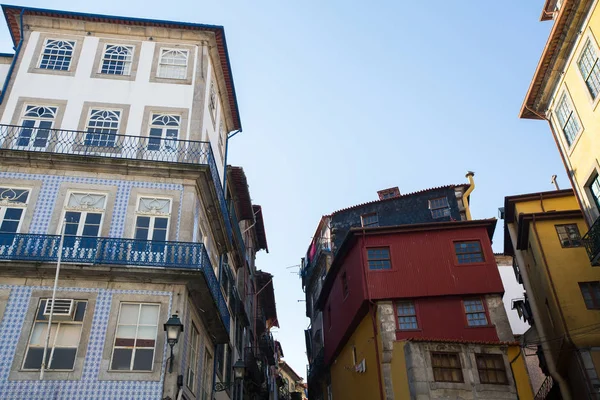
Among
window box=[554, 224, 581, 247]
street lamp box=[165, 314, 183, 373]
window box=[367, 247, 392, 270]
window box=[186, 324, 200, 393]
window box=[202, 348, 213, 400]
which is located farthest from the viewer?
window box=[367, 247, 392, 270]

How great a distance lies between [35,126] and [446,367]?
1721cm

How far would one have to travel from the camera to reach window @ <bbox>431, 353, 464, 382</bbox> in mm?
20578

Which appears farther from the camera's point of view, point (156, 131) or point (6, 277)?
point (156, 131)

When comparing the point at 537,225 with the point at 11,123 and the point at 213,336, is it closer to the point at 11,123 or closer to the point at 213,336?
the point at 213,336

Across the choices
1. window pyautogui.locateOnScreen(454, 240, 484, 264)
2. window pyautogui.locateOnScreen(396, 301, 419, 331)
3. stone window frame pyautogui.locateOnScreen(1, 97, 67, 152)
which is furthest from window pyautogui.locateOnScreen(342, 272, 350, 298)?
stone window frame pyautogui.locateOnScreen(1, 97, 67, 152)

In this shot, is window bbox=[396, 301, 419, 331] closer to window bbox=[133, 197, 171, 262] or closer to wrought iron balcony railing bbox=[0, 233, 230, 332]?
wrought iron balcony railing bbox=[0, 233, 230, 332]

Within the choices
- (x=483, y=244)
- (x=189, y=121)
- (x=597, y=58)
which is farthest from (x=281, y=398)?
(x=597, y=58)

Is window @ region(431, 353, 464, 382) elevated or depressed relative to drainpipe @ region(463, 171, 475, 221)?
depressed

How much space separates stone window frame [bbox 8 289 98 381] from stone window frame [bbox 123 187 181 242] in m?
2.31

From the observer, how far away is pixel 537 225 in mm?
25828

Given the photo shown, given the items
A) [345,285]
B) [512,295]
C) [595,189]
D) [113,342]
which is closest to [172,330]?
[113,342]

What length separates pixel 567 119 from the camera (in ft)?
67.7

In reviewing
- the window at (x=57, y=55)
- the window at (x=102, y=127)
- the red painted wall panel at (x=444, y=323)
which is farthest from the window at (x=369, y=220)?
the window at (x=57, y=55)

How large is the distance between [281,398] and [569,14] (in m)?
40.8
